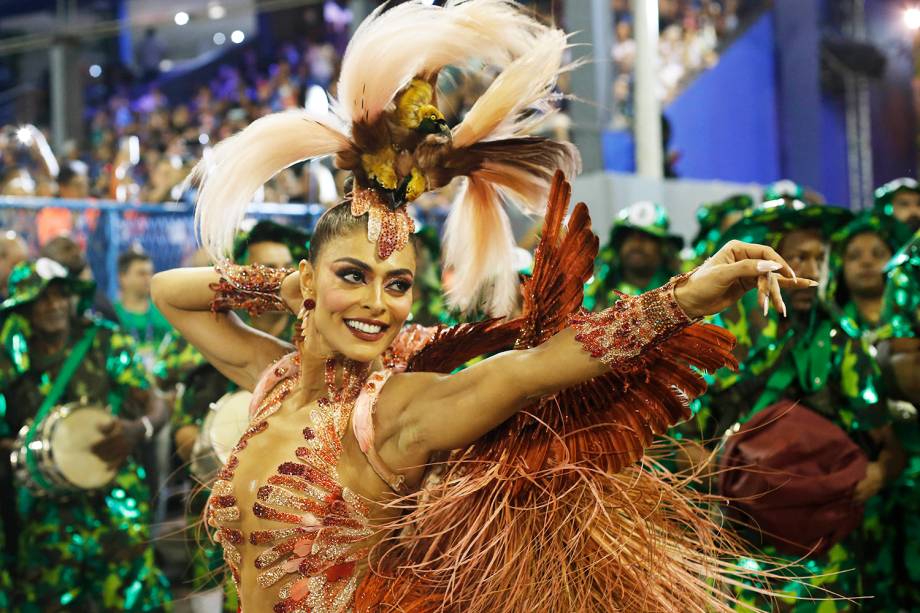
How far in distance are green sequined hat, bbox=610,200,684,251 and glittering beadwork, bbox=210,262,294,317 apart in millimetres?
2883

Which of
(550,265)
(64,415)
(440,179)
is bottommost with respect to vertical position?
(64,415)

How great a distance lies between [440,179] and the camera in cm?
241

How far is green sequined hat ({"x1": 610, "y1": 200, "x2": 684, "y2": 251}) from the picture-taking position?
5336 mm

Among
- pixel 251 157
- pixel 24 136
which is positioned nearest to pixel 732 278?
→ pixel 251 157

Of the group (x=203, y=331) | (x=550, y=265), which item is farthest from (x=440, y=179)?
(x=203, y=331)

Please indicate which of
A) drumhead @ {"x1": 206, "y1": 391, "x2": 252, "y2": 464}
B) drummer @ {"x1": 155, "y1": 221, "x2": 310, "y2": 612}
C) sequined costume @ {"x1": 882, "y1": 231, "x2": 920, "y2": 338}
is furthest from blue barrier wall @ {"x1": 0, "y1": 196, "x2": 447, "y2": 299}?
sequined costume @ {"x1": 882, "y1": 231, "x2": 920, "y2": 338}

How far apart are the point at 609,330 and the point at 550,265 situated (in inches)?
9.7

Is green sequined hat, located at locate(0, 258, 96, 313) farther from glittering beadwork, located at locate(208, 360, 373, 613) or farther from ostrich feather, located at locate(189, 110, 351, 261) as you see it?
glittering beadwork, located at locate(208, 360, 373, 613)

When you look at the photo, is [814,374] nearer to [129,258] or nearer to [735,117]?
[129,258]

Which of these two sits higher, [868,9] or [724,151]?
[868,9]

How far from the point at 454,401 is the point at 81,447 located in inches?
112

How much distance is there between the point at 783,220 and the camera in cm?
392

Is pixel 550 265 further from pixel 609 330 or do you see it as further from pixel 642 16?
pixel 642 16

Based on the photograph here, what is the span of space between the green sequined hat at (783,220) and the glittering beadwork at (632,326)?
205 cm
